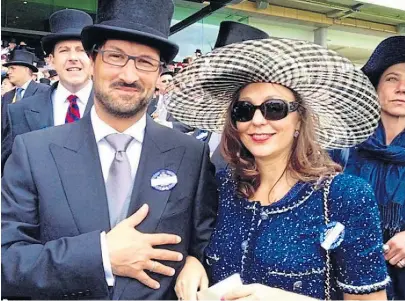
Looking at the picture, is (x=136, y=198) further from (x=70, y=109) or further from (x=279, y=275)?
(x=70, y=109)

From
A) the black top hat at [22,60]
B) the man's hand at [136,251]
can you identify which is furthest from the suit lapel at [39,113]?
the black top hat at [22,60]

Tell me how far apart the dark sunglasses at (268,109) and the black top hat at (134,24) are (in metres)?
0.31

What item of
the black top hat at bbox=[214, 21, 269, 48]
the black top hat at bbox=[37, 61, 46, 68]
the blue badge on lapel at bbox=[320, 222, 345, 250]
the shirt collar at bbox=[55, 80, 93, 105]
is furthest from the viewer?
the black top hat at bbox=[37, 61, 46, 68]

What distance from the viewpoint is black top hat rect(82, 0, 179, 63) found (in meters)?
1.56

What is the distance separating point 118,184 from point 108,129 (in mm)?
192

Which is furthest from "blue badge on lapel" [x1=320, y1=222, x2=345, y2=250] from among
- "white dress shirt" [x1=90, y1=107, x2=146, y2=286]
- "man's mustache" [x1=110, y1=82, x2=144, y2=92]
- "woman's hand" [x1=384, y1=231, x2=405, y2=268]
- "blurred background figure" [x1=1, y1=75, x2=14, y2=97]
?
"blurred background figure" [x1=1, y1=75, x2=14, y2=97]

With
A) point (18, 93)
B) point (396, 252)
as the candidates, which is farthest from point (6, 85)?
point (396, 252)

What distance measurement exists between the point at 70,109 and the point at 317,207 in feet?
6.13

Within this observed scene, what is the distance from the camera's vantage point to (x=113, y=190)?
1.49 meters

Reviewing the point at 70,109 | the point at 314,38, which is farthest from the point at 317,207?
the point at 314,38

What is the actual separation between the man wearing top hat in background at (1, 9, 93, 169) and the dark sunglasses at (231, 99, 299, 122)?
1404 millimetres

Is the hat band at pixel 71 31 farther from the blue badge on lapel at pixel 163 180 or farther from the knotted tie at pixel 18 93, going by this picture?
the knotted tie at pixel 18 93

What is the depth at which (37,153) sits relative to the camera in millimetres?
1475

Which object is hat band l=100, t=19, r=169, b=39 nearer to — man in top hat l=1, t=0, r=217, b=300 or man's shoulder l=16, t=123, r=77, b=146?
man in top hat l=1, t=0, r=217, b=300
